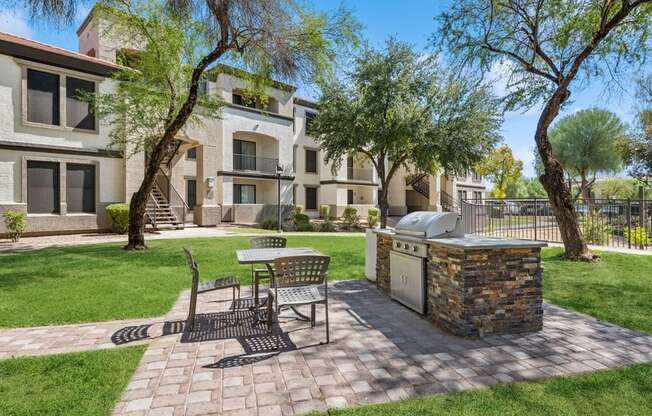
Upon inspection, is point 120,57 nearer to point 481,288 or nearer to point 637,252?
point 481,288

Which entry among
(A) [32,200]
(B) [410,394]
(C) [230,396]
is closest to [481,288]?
(B) [410,394]

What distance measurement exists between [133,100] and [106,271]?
659 cm

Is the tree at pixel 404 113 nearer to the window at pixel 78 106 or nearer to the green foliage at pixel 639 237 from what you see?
the green foliage at pixel 639 237

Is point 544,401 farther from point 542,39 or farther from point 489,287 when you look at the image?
point 542,39

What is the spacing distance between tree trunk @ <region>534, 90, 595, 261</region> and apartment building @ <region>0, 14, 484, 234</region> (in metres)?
7.80

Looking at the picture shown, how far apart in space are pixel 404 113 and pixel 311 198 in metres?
13.4

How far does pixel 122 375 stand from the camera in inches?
132

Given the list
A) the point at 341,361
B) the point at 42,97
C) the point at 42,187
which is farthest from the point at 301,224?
the point at 341,361

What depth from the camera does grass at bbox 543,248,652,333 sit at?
525 centimetres

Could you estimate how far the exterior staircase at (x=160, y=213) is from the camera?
1719 cm

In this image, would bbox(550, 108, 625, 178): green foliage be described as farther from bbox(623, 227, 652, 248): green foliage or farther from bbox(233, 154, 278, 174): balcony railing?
bbox(233, 154, 278, 174): balcony railing

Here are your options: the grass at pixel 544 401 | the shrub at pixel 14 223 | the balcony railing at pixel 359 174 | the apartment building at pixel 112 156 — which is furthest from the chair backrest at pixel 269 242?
the balcony railing at pixel 359 174

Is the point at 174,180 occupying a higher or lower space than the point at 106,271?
higher

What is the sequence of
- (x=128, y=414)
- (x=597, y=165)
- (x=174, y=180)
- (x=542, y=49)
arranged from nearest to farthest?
(x=128, y=414)
(x=542, y=49)
(x=174, y=180)
(x=597, y=165)
